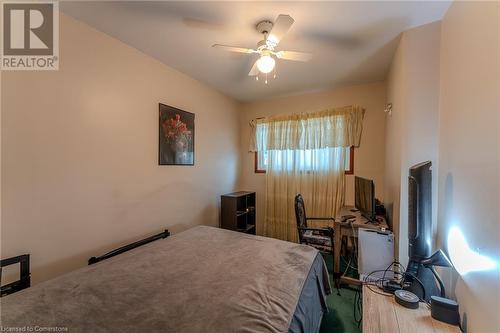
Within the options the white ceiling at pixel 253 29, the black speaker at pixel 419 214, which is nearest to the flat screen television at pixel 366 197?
the black speaker at pixel 419 214

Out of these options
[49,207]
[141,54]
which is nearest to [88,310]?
[49,207]

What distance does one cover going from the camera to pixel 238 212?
3535 millimetres

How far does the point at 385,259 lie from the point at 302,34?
2.40 metres

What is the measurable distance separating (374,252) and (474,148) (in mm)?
1444

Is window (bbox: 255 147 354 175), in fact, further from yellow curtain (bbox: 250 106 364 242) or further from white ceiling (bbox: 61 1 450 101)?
white ceiling (bbox: 61 1 450 101)

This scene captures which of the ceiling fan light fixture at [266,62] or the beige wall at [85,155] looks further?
the ceiling fan light fixture at [266,62]

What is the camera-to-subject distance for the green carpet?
70.9 inches

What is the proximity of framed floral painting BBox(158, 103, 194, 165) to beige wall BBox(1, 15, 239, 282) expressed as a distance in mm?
91

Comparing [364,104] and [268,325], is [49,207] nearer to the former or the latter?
[268,325]

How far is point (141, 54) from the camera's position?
2.38 m

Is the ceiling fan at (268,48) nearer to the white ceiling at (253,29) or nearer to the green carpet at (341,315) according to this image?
the white ceiling at (253,29)

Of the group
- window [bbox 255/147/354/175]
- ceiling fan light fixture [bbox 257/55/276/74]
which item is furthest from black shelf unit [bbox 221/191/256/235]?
ceiling fan light fixture [bbox 257/55/276/74]

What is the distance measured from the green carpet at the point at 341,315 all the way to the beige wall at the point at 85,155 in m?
2.01

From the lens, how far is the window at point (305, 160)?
336 centimetres
